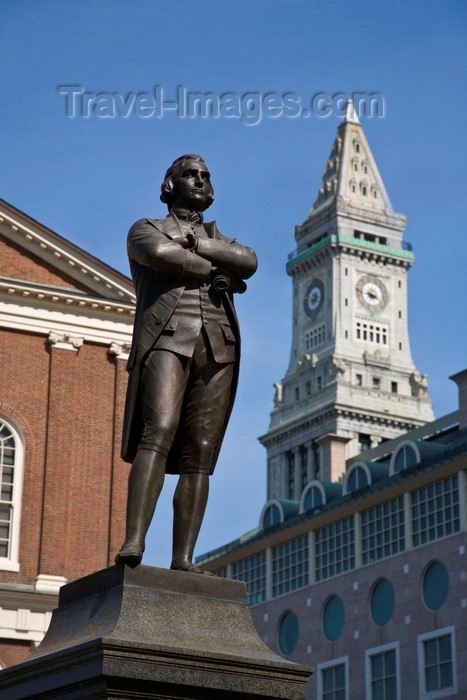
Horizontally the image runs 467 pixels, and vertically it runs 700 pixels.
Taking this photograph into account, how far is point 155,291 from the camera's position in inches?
329

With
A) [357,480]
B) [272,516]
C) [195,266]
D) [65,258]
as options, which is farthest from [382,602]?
[195,266]

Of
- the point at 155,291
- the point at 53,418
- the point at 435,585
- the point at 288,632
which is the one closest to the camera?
the point at 155,291

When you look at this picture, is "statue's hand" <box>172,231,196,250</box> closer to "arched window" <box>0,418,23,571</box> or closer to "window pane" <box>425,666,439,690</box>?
"arched window" <box>0,418,23,571</box>

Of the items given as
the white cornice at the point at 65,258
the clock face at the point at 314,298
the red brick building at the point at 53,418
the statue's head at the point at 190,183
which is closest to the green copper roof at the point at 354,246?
the clock face at the point at 314,298

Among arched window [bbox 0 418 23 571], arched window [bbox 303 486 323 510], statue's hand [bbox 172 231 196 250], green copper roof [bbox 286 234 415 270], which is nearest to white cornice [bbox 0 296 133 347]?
arched window [bbox 0 418 23 571]

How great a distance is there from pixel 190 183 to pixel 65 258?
26.4 metres

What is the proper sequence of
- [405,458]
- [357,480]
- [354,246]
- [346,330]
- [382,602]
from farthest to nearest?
[354,246] < [346,330] < [357,480] < [405,458] < [382,602]

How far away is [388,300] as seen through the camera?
157 m

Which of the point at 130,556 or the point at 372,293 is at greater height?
the point at 372,293

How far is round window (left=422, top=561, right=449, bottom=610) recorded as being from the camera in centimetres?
5697

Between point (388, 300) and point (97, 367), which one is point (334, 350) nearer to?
point (388, 300)

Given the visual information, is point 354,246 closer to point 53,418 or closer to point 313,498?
point 313,498

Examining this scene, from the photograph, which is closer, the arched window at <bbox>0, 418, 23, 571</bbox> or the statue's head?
the statue's head

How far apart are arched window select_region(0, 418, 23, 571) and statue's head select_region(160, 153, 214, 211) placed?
2407 cm
